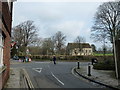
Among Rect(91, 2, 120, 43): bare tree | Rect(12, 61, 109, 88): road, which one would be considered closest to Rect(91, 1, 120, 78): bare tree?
Rect(91, 2, 120, 43): bare tree

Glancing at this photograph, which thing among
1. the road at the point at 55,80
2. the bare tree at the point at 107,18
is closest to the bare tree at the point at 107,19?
the bare tree at the point at 107,18

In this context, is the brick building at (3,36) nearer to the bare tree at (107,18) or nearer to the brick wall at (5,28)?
the brick wall at (5,28)

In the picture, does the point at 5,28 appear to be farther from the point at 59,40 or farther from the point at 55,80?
the point at 59,40

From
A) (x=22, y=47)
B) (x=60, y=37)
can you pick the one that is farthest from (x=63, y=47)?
(x=22, y=47)

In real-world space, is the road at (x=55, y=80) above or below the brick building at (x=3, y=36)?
below

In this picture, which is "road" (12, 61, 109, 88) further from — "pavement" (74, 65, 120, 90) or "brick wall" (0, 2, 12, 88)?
"brick wall" (0, 2, 12, 88)

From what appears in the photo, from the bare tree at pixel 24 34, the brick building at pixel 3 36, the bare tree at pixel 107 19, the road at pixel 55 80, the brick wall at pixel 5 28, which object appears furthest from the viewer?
the bare tree at pixel 24 34

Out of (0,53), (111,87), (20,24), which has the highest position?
(20,24)

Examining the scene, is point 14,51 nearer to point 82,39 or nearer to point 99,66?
point 82,39

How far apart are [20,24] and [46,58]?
17092 mm

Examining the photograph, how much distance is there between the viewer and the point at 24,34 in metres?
60.9

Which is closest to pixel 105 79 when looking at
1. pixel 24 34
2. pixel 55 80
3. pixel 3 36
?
pixel 55 80

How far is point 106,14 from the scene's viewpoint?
3909 centimetres

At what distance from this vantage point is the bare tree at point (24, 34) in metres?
60.1
